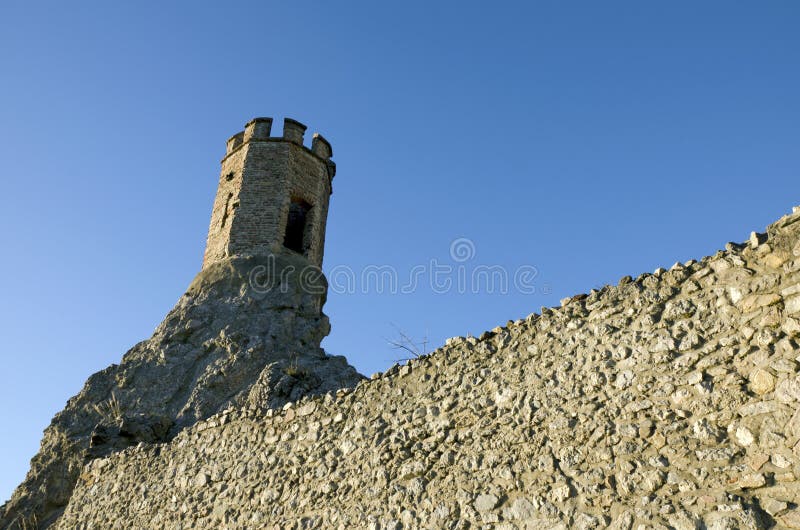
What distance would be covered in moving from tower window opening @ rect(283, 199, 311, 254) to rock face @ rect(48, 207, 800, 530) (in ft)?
24.8

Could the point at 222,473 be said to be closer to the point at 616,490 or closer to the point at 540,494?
the point at 540,494

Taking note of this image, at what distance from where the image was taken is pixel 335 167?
1565 centimetres

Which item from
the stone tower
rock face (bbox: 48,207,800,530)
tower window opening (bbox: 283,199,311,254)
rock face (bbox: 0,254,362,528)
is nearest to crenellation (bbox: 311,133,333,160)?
the stone tower

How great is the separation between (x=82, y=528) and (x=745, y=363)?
→ 798cm

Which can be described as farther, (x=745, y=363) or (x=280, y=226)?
(x=280, y=226)

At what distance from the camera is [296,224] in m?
14.6

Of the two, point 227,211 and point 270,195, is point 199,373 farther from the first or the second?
point 270,195

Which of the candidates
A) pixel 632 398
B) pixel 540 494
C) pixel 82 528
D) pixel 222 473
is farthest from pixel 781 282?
pixel 82 528

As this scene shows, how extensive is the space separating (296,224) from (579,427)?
10713 millimetres

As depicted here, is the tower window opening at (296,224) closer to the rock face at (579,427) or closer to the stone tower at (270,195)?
the stone tower at (270,195)

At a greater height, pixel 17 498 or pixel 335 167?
pixel 335 167

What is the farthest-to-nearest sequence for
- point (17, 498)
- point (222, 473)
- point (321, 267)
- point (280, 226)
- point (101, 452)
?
1. point (321, 267)
2. point (280, 226)
3. point (17, 498)
4. point (101, 452)
5. point (222, 473)

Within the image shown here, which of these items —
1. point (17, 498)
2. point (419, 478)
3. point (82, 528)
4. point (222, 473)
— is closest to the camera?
point (419, 478)

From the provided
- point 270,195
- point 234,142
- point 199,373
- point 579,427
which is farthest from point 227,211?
point 579,427
